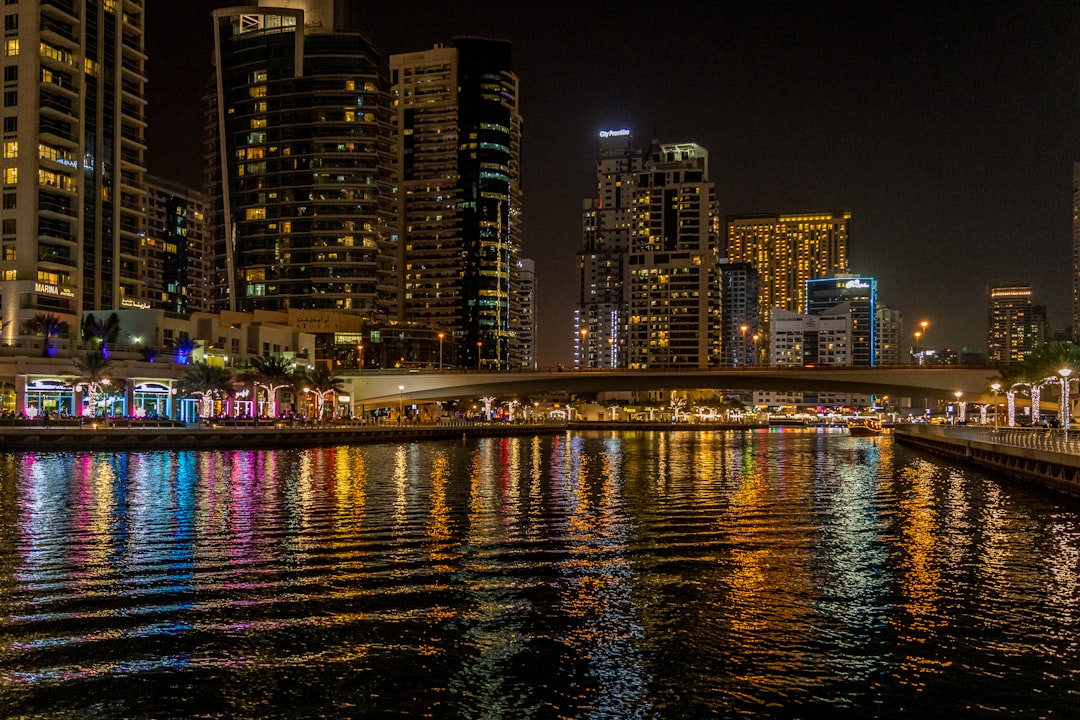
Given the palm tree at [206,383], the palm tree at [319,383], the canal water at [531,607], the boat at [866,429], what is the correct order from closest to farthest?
the canal water at [531,607] → the palm tree at [206,383] → the palm tree at [319,383] → the boat at [866,429]

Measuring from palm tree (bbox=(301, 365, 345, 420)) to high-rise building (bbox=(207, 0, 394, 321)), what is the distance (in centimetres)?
6056

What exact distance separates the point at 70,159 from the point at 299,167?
64.2m

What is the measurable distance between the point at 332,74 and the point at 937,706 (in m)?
184

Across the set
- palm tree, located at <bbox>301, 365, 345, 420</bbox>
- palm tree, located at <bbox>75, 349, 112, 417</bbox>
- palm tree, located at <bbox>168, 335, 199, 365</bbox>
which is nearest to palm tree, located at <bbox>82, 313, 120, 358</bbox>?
palm tree, located at <bbox>75, 349, 112, 417</bbox>

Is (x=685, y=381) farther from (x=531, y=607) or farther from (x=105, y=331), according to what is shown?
(x=531, y=607)

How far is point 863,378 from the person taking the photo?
10706 centimetres

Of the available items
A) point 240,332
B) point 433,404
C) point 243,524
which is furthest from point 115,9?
point 243,524

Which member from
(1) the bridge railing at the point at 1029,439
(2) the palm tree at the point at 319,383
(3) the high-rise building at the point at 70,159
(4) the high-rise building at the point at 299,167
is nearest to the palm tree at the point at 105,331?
(3) the high-rise building at the point at 70,159

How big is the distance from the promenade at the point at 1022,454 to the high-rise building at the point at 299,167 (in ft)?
399

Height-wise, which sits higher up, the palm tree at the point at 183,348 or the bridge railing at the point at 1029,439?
the palm tree at the point at 183,348

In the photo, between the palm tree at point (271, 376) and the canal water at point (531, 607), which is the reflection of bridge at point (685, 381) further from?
the canal water at point (531, 607)

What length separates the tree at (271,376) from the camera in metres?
112

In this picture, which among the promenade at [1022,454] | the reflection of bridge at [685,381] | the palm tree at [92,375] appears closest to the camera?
the promenade at [1022,454]

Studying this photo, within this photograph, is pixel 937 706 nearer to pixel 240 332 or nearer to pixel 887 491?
pixel 887 491
